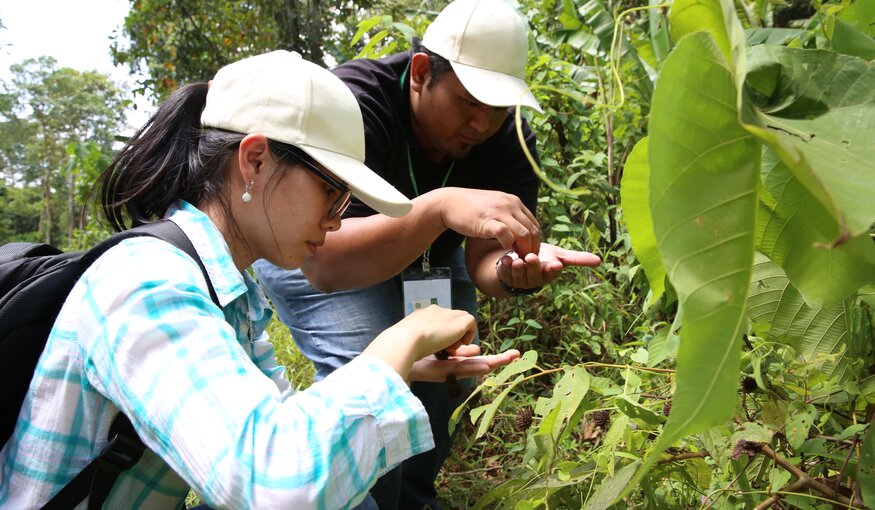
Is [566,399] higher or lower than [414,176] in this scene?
lower

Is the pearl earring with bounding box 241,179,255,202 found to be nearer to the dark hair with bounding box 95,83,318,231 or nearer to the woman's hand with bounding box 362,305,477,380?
the dark hair with bounding box 95,83,318,231

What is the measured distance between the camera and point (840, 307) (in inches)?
44.3

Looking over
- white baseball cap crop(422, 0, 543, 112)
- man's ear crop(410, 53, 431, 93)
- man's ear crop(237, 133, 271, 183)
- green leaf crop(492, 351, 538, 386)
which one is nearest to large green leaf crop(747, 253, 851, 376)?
green leaf crop(492, 351, 538, 386)

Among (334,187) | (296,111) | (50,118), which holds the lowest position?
(50,118)

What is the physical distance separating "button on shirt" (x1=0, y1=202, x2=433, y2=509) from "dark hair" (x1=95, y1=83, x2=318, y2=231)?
0.66 feet

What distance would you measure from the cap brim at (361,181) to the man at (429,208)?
0.34 metres

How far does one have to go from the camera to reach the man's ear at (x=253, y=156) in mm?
1227

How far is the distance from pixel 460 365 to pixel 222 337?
0.65m

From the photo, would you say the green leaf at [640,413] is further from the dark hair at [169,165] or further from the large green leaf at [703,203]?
the dark hair at [169,165]

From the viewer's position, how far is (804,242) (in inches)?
32.2

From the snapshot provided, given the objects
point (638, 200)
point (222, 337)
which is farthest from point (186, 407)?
point (638, 200)

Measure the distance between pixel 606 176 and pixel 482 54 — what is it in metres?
1.28

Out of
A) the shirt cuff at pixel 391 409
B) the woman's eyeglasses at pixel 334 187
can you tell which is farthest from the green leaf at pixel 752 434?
the woman's eyeglasses at pixel 334 187

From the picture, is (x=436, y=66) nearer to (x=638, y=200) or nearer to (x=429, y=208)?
(x=429, y=208)
